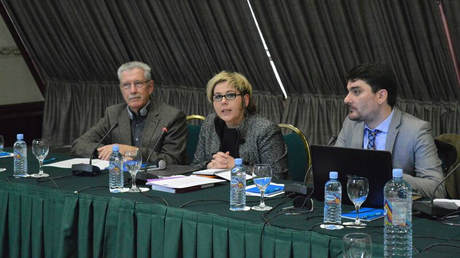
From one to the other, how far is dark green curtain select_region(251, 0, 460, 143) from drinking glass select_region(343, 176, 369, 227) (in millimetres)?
2496

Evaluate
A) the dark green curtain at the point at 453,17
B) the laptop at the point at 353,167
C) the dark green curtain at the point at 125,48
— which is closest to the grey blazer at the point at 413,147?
the laptop at the point at 353,167

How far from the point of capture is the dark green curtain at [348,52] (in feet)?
17.1

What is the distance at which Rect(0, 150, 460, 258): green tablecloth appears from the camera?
273cm

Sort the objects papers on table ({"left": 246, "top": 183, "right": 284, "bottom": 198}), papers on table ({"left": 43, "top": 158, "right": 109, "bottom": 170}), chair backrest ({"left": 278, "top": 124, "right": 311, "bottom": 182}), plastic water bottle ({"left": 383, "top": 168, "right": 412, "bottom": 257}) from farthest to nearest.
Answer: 1. chair backrest ({"left": 278, "top": 124, "right": 311, "bottom": 182})
2. papers on table ({"left": 43, "top": 158, "right": 109, "bottom": 170})
3. papers on table ({"left": 246, "top": 183, "right": 284, "bottom": 198})
4. plastic water bottle ({"left": 383, "top": 168, "right": 412, "bottom": 257})

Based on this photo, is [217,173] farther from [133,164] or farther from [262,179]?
[262,179]

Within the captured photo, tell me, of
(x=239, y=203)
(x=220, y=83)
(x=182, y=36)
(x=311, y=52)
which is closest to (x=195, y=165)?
(x=220, y=83)

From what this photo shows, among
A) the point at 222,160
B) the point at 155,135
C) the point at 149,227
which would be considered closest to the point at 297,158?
the point at 222,160

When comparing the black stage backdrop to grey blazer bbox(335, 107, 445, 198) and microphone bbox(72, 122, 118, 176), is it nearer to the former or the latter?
grey blazer bbox(335, 107, 445, 198)

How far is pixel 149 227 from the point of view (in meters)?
3.25

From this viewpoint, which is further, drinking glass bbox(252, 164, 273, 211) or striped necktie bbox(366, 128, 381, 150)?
striped necktie bbox(366, 128, 381, 150)

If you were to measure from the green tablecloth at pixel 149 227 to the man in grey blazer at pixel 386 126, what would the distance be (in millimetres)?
693

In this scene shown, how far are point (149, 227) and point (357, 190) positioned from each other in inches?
38.0

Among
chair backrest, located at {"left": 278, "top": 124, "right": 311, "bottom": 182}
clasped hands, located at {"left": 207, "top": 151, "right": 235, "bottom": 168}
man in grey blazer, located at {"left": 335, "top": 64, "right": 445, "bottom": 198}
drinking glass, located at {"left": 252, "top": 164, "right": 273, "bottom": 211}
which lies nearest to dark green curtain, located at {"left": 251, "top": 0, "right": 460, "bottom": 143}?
chair backrest, located at {"left": 278, "top": 124, "right": 311, "bottom": 182}

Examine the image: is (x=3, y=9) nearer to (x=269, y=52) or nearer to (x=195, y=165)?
(x=269, y=52)
